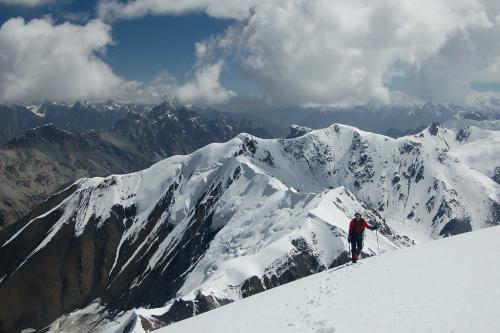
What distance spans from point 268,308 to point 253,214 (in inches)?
6368

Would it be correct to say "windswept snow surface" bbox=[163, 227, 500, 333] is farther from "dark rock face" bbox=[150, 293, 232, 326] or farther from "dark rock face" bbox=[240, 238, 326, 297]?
"dark rock face" bbox=[240, 238, 326, 297]

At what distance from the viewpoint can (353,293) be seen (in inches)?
911

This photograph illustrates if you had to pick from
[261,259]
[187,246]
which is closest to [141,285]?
[187,246]

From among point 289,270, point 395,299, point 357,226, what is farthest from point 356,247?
point 289,270

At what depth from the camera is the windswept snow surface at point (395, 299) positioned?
1731 cm

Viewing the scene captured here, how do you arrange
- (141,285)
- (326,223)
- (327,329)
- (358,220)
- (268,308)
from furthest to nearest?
(141,285) < (326,223) < (358,220) < (268,308) < (327,329)

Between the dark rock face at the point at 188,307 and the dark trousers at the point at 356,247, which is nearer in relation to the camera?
the dark trousers at the point at 356,247

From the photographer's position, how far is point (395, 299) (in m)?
20.4

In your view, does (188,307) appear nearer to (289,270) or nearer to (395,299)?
(289,270)

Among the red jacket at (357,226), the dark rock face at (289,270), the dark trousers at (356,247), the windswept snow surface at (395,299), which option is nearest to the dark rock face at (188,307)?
the dark rock face at (289,270)

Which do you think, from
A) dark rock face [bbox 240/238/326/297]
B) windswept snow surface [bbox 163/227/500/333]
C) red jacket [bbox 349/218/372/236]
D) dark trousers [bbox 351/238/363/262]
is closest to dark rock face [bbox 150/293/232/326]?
dark rock face [bbox 240/238/326/297]

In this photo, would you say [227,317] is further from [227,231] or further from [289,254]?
[227,231]

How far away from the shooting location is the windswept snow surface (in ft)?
56.8

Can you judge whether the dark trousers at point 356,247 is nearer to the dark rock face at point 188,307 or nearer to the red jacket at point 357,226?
the red jacket at point 357,226
